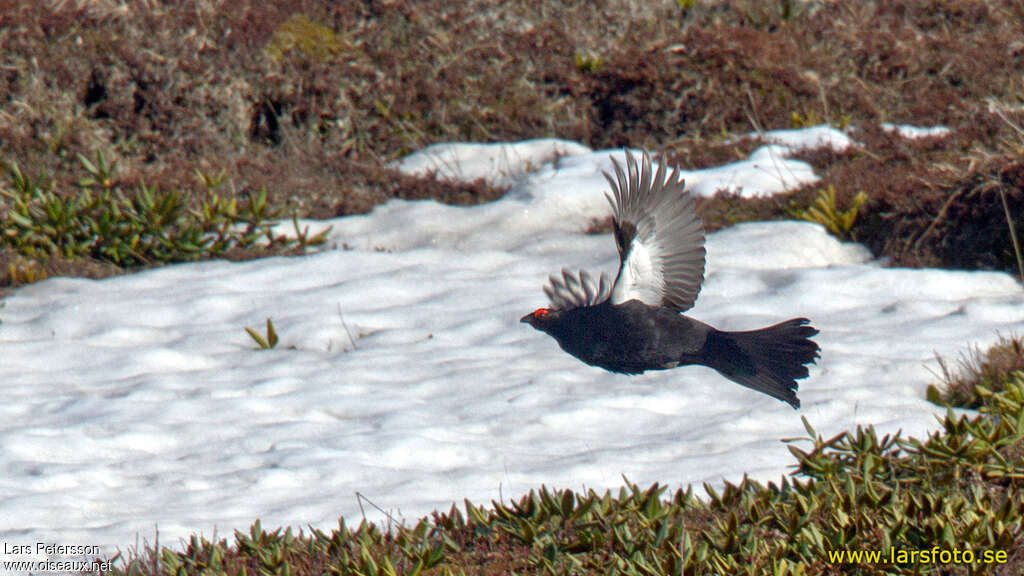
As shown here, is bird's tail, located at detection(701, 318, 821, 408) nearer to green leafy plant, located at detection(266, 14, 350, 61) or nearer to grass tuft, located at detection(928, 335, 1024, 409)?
grass tuft, located at detection(928, 335, 1024, 409)

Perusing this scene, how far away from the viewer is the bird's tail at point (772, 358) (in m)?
4.56

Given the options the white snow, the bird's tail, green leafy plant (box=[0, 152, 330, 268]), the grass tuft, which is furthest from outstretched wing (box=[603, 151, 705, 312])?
green leafy plant (box=[0, 152, 330, 268])

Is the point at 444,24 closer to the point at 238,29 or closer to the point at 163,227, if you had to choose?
the point at 238,29

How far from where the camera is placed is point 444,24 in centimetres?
1349

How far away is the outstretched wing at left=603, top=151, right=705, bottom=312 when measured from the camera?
4816 mm

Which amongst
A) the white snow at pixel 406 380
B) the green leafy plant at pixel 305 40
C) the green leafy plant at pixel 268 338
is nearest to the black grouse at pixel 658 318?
the white snow at pixel 406 380

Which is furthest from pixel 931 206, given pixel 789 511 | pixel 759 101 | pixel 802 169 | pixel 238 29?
pixel 238 29

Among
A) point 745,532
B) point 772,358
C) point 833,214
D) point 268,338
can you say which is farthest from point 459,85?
point 745,532

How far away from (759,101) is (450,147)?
10.4 feet

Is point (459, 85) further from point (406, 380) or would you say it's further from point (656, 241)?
point (656, 241)

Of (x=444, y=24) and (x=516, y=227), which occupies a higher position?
(x=444, y=24)

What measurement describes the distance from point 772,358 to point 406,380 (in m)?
3.37

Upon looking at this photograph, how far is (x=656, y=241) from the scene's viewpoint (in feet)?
16.3

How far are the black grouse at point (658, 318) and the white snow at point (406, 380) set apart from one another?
123 centimetres
